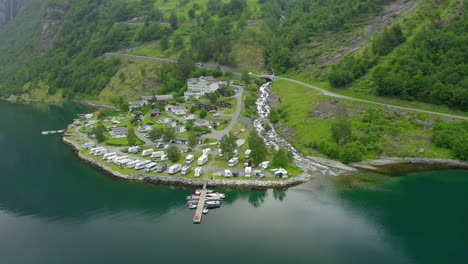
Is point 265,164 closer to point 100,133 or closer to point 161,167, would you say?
point 161,167

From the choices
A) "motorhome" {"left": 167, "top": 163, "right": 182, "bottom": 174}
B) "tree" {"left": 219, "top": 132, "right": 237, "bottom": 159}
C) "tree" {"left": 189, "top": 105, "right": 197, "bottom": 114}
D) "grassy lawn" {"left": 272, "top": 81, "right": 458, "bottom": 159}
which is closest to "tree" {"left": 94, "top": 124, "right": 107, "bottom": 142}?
"tree" {"left": 189, "top": 105, "right": 197, "bottom": 114}

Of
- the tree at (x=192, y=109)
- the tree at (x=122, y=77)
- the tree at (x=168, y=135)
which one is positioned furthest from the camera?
the tree at (x=122, y=77)

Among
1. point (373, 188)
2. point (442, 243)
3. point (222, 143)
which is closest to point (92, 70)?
point (222, 143)

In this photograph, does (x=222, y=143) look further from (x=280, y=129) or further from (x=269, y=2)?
(x=269, y=2)

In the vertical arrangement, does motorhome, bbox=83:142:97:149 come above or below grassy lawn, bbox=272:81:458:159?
below

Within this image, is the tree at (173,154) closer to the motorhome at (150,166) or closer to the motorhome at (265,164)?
the motorhome at (150,166)

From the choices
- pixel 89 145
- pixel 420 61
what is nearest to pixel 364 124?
pixel 420 61

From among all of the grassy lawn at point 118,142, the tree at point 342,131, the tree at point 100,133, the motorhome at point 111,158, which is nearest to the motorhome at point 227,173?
the tree at point 342,131

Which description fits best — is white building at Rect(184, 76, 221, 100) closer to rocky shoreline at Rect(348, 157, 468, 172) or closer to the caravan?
the caravan

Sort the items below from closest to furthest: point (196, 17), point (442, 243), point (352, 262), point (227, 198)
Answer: point (352, 262)
point (442, 243)
point (227, 198)
point (196, 17)
